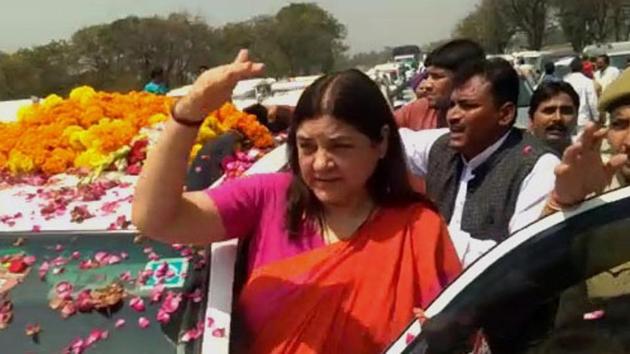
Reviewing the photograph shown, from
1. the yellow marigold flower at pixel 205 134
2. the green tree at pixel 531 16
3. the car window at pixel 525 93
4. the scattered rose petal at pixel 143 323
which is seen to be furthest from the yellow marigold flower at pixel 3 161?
the green tree at pixel 531 16

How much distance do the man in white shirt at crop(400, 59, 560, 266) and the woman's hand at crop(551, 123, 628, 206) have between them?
62 centimetres

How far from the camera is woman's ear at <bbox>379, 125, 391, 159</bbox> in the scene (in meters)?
2.54

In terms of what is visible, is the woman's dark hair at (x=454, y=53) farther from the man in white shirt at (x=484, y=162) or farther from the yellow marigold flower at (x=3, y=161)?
the yellow marigold flower at (x=3, y=161)

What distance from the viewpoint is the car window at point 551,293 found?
223cm

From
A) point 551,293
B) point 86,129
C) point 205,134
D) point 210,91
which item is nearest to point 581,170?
point 551,293

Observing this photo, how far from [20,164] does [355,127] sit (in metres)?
1.67

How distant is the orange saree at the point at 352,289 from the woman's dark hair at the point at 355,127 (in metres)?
0.10

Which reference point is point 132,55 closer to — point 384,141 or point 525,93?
point 525,93

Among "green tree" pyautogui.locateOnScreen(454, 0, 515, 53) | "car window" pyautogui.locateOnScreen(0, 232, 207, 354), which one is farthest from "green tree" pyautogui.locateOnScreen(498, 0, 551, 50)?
"car window" pyautogui.locateOnScreen(0, 232, 207, 354)

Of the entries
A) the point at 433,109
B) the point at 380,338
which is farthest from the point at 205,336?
the point at 433,109

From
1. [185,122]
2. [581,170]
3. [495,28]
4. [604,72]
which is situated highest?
[185,122]

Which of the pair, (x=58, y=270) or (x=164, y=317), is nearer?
(x=164, y=317)

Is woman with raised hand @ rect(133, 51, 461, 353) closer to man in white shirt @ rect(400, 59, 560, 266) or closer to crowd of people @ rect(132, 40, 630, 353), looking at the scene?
crowd of people @ rect(132, 40, 630, 353)

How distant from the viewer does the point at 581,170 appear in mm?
2246
